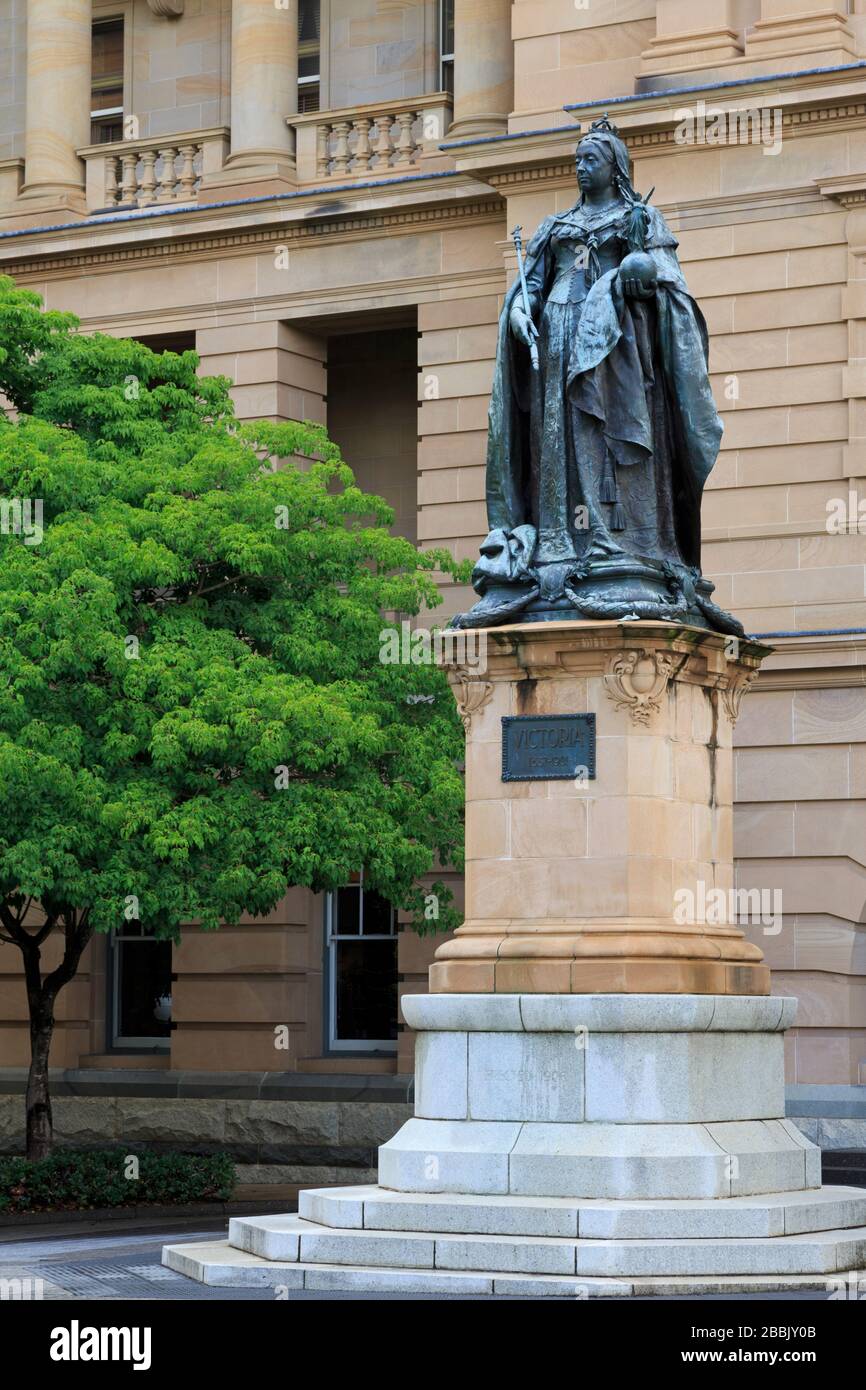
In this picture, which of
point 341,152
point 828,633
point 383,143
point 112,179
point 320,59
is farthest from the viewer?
point 112,179

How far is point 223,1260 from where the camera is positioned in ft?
50.0

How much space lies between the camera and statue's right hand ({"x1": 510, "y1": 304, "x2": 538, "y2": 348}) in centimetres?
1695

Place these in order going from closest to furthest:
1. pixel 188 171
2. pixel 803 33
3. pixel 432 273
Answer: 1. pixel 803 33
2. pixel 432 273
3. pixel 188 171

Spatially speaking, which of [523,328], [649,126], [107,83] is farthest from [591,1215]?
[107,83]

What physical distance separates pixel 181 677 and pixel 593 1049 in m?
8.88

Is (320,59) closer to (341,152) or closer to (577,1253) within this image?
(341,152)

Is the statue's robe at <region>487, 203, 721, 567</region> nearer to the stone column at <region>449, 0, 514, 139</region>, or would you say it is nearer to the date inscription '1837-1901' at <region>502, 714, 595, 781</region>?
the date inscription '1837-1901' at <region>502, 714, 595, 781</region>

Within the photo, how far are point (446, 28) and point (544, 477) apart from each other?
59.5 feet

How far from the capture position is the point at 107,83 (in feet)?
118

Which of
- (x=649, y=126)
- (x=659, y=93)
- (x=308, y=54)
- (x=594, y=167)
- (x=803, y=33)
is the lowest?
(x=594, y=167)

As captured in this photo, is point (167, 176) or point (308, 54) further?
point (308, 54)

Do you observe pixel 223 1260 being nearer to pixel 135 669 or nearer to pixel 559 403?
pixel 559 403

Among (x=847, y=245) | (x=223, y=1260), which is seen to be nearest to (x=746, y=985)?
(x=223, y=1260)

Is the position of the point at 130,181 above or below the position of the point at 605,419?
above
